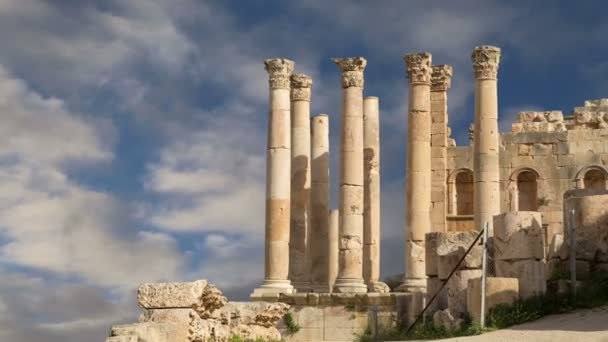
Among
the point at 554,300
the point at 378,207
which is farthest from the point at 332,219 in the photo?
the point at 554,300

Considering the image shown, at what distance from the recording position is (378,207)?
40.5m

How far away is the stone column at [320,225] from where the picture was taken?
39062 millimetres

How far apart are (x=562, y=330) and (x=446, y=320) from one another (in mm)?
3718

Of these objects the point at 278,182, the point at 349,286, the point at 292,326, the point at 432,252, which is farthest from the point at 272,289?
the point at 432,252

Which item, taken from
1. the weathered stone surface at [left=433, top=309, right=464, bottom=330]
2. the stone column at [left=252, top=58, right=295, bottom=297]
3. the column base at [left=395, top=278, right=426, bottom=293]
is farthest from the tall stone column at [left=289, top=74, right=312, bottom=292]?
the weathered stone surface at [left=433, top=309, right=464, bottom=330]

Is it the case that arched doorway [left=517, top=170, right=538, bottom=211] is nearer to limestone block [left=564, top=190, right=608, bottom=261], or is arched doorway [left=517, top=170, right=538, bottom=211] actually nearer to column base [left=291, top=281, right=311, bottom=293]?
column base [left=291, top=281, right=311, bottom=293]

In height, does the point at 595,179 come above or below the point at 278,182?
above

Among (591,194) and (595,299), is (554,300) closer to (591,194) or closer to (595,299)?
(595,299)

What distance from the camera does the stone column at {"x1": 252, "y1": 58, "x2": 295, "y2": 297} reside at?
3628cm

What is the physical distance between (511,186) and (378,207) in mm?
4906

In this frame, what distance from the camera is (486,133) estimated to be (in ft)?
117

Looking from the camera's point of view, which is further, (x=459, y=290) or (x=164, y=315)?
(x=459, y=290)

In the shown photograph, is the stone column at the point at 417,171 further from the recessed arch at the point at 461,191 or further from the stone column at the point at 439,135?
the recessed arch at the point at 461,191

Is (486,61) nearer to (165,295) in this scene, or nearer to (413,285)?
(413,285)
